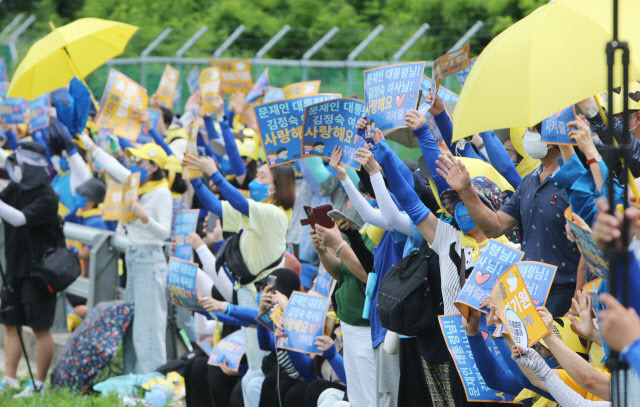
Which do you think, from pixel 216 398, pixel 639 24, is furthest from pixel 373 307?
pixel 639 24

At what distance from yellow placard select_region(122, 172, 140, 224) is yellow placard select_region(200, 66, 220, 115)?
0.98 m

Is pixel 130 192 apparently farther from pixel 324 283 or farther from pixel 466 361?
pixel 466 361

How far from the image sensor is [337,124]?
17.9ft

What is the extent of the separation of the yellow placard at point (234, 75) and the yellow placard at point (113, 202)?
147 cm

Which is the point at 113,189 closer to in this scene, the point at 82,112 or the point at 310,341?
the point at 82,112

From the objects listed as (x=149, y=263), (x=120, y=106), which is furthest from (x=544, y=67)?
(x=120, y=106)

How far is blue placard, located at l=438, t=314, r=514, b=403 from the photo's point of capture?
4449mm

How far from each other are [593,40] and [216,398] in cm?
416

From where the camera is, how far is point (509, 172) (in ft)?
19.0

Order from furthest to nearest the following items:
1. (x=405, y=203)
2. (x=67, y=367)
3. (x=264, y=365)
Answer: (x=67, y=367) → (x=264, y=365) → (x=405, y=203)

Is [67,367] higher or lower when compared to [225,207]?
lower

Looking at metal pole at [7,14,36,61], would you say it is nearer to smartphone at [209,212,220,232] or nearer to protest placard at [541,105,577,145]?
smartphone at [209,212,220,232]

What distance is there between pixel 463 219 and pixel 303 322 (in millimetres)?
1401

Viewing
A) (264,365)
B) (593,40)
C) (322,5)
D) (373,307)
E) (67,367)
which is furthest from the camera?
(322,5)
